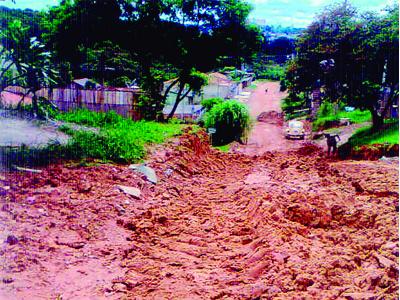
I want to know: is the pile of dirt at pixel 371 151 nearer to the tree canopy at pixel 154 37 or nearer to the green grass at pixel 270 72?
the tree canopy at pixel 154 37

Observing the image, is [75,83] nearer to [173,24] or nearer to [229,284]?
[173,24]

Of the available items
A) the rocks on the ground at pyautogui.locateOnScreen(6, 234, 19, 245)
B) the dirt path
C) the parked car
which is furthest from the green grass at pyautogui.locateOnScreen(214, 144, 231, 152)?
the rocks on the ground at pyautogui.locateOnScreen(6, 234, 19, 245)

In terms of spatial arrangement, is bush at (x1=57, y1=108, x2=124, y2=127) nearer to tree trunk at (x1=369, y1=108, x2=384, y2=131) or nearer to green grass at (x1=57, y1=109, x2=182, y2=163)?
green grass at (x1=57, y1=109, x2=182, y2=163)

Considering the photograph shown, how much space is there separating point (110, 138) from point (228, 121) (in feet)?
32.7

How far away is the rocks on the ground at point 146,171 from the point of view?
10.3 m

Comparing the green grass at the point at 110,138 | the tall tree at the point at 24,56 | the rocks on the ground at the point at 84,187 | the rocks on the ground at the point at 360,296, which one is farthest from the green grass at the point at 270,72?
the rocks on the ground at the point at 360,296

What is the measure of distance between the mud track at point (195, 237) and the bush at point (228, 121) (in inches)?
373

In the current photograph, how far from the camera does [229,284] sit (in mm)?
5875

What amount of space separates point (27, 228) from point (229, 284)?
113 inches

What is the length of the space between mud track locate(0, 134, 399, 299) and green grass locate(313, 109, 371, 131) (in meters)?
5.06

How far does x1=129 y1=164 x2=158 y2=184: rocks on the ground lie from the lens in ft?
33.7

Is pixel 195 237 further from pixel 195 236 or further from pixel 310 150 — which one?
pixel 310 150

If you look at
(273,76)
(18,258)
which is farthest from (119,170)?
(273,76)

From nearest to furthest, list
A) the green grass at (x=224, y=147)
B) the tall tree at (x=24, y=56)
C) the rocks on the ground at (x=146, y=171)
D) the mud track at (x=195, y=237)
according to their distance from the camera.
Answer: the mud track at (x=195, y=237)
the tall tree at (x=24, y=56)
the rocks on the ground at (x=146, y=171)
the green grass at (x=224, y=147)
